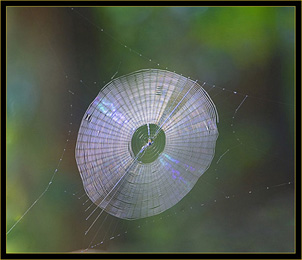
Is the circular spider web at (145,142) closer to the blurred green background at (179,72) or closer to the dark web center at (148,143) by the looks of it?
the dark web center at (148,143)

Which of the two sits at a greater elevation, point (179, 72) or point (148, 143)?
point (179, 72)

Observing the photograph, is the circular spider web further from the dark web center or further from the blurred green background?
the blurred green background

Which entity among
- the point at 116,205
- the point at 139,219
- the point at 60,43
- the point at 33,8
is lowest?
the point at 139,219

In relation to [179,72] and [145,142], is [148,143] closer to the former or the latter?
[145,142]

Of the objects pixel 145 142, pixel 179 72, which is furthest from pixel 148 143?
pixel 179 72

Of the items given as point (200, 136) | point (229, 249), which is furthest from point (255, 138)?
point (229, 249)

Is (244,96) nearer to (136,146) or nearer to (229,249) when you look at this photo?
(136,146)
